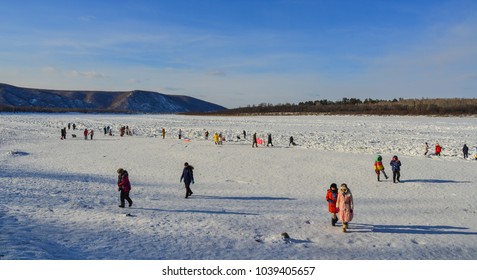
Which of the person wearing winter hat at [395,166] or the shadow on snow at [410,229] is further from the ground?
the person wearing winter hat at [395,166]

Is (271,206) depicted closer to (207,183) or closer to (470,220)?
(207,183)

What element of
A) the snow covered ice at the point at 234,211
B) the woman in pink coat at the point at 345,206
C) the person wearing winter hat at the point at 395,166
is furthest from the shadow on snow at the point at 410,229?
the person wearing winter hat at the point at 395,166

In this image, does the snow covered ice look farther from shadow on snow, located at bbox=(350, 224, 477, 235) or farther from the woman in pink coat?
the woman in pink coat

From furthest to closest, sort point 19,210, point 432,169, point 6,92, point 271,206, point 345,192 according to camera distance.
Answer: point 6,92, point 432,169, point 271,206, point 19,210, point 345,192

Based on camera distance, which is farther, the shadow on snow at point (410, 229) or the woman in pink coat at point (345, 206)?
the shadow on snow at point (410, 229)

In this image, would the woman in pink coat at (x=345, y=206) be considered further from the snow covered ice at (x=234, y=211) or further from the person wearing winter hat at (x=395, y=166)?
the person wearing winter hat at (x=395, y=166)

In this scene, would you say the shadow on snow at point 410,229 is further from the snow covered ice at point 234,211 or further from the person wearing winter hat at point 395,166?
the person wearing winter hat at point 395,166

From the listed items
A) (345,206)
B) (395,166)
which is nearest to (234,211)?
(345,206)

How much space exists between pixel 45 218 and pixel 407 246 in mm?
9301

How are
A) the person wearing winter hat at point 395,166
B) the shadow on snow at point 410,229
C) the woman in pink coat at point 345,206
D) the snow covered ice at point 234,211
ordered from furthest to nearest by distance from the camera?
the person wearing winter hat at point 395,166, the shadow on snow at point 410,229, the woman in pink coat at point 345,206, the snow covered ice at point 234,211

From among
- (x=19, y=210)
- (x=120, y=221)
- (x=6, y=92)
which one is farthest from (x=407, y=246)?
(x=6, y=92)

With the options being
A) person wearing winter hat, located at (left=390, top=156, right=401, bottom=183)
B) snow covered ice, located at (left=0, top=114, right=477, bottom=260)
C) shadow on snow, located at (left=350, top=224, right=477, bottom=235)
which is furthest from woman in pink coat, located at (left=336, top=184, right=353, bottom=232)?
person wearing winter hat, located at (left=390, top=156, right=401, bottom=183)

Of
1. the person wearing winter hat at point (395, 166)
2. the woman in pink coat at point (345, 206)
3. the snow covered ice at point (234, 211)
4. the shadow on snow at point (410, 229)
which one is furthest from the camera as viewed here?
the person wearing winter hat at point (395, 166)

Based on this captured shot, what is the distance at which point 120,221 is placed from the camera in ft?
32.0
